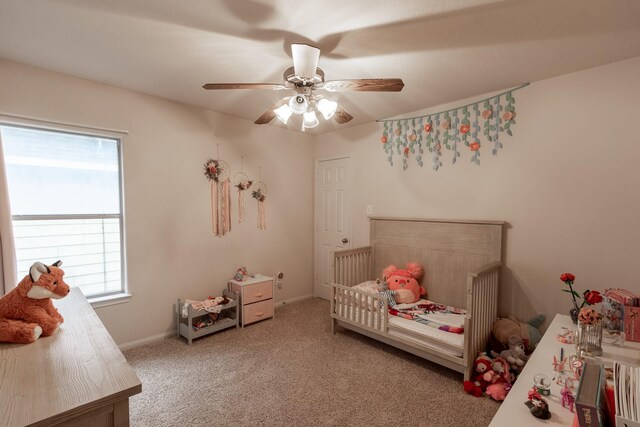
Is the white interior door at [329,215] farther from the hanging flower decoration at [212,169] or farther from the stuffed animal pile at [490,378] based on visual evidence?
the stuffed animal pile at [490,378]

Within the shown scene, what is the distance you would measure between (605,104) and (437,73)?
1191mm

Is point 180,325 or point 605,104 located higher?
point 605,104

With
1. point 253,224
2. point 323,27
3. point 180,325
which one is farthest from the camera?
point 253,224

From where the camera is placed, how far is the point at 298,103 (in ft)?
6.01

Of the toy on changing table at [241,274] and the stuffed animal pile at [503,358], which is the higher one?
the toy on changing table at [241,274]

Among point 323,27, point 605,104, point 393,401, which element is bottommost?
point 393,401

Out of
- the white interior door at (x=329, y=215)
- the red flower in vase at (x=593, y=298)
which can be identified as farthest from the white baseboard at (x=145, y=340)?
the red flower in vase at (x=593, y=298)

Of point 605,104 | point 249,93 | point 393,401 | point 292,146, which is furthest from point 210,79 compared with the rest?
point 605,104

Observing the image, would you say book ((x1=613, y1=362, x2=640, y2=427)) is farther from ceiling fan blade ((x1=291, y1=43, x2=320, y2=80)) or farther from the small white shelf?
the small white shelf

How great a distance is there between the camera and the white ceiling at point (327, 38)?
4.96 feet

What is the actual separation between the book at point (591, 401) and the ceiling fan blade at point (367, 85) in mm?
1486

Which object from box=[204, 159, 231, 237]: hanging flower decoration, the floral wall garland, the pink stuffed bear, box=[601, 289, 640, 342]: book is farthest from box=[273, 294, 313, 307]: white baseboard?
box=[601, 289, 640, 342]: book

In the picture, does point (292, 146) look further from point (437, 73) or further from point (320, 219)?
point (437, 73)

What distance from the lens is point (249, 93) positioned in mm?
2689
